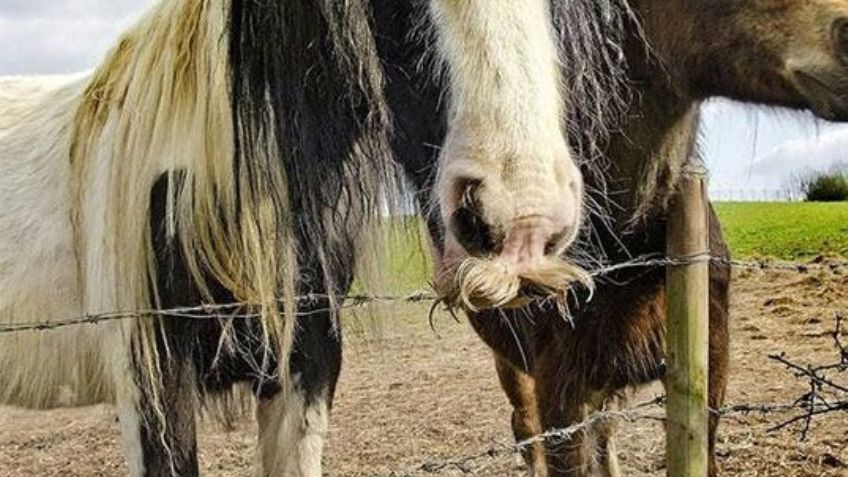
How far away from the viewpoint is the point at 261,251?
2.57 metres

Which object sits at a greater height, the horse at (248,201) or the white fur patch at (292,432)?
the horse at (248,201)

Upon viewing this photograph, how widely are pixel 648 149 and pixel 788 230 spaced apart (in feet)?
32.7

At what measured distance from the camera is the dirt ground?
483 cm

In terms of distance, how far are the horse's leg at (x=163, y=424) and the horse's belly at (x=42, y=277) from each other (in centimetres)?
33

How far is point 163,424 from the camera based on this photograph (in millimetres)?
2615

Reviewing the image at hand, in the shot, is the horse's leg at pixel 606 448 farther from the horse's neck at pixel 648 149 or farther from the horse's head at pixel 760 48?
the horse's head at pixel 760 48

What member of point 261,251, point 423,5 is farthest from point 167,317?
point 423,5

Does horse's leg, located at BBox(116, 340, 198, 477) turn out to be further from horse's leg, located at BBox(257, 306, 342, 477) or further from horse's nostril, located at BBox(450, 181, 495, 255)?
horse's nostril, located at BBox(450, 181, 495, 255)

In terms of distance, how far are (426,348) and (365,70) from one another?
21.3ft

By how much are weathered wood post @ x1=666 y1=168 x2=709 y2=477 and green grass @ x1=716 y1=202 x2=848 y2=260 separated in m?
7.74

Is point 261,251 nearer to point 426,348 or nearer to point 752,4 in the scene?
point 752,4

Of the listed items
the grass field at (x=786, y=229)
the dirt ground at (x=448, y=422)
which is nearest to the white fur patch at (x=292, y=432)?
the dirt ground at (x=448, y=422)

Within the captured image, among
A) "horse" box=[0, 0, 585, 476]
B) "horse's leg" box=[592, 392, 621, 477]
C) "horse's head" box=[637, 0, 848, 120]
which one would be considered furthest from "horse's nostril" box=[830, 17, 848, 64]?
"horse's leg" box=[592, 392, 621, 477]

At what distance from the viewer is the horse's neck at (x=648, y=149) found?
3.22 metres
